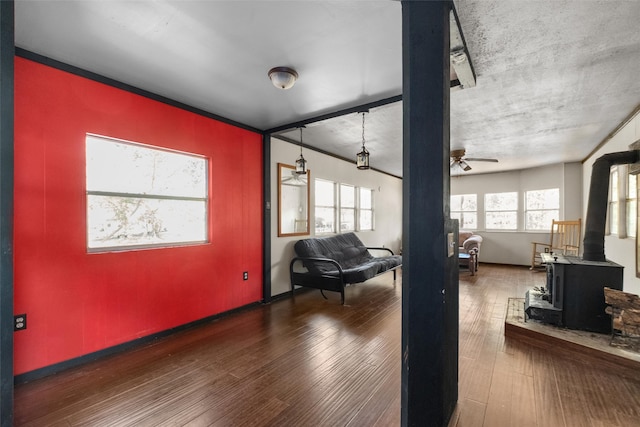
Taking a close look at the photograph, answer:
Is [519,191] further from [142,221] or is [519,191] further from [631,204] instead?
[142,221]

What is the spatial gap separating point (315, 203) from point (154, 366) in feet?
11.2

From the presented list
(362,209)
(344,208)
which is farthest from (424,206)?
(362,209)

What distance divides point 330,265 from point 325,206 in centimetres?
141

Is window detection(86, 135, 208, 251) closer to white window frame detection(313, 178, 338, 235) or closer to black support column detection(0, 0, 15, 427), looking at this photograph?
black support column detection(0, 0, 15, 427)

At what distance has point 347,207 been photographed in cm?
612

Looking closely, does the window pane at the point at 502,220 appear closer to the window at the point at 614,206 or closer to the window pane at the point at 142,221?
the window at the point at 614,206

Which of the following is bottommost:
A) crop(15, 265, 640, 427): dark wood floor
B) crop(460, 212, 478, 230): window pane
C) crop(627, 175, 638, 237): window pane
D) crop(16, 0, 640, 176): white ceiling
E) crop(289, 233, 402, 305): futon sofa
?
crop(15, 265, 640, 427): dark wood floor

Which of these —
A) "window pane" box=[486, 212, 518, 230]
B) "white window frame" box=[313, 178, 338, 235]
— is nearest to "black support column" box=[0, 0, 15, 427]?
"white window frame" box=[313, 178, 338, 235]

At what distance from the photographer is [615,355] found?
7.35 feet

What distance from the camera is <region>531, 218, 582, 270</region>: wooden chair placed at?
565cm

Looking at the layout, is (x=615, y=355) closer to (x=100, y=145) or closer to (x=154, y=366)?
(x=154, y=366)

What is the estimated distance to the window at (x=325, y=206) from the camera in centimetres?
521

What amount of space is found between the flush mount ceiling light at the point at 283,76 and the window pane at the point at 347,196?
357 centimetres

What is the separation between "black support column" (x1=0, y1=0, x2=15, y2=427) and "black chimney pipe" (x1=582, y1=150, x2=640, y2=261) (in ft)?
15.7
